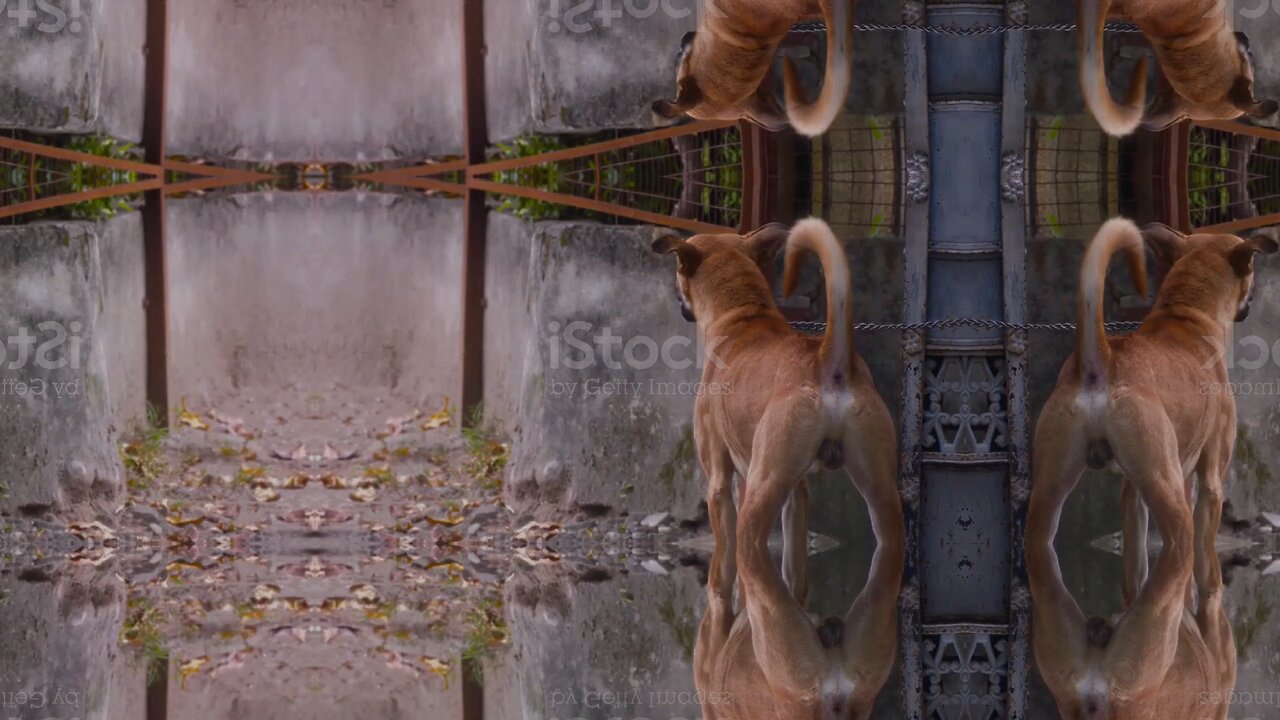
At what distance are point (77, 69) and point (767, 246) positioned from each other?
3131mm

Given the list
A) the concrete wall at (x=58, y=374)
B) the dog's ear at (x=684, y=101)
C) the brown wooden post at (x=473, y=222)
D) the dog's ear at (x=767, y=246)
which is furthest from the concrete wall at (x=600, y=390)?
the concrete wall at (x=58, y=374)

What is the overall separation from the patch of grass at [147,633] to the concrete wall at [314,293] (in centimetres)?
90

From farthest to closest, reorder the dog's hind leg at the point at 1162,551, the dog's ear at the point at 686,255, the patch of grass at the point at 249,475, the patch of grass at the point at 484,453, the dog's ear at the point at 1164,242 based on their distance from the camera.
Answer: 1. the patch of grass at the point at 484,453
2. the patch of grass at the point at 249,475
3. the dog's ear at the point at 686,255
4. the dog's ear at the point at 1164,242
5. the dog's hind leg at the point at 1162,551

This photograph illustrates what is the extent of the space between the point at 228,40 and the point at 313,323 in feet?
3.97

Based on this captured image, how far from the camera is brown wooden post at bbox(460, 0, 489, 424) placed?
5898mm

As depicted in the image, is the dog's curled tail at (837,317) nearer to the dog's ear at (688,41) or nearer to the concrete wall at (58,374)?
the dog's ear at (688,41)

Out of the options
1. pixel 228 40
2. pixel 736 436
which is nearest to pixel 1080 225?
pixel 736 436

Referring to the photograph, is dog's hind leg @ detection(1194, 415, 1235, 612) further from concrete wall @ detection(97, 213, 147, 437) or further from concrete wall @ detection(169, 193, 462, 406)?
concrete wall @ detection(97, 213, 147, 437)

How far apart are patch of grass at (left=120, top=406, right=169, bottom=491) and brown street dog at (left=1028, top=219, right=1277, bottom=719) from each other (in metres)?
3.41

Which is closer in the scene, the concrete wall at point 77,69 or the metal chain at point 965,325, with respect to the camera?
the metal chain at point 965,325

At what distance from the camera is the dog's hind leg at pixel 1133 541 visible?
4535 mm

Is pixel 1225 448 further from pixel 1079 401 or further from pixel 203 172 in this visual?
pixel 203 172

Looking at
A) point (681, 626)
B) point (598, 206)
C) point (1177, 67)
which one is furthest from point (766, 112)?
point (681, 626)

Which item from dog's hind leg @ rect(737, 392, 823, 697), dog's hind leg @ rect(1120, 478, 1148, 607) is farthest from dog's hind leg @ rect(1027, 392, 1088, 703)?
dog's hind leg @ rect(737, 392, 823, 697)
